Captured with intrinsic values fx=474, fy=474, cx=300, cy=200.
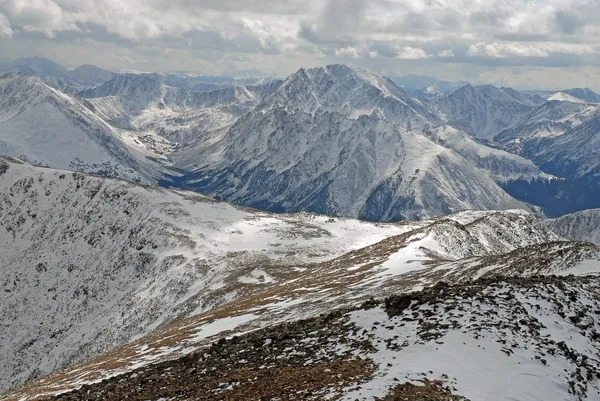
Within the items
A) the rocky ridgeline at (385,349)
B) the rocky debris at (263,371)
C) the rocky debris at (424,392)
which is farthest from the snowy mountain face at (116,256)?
the rocky debris at (424,392)

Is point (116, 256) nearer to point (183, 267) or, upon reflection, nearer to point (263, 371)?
point (183, 267)

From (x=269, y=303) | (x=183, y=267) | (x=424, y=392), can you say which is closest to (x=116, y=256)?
(x=183, y=267)

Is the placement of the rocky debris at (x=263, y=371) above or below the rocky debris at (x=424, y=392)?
below

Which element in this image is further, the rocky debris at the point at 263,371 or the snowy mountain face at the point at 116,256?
the snowy mountain face at the point at 116,256

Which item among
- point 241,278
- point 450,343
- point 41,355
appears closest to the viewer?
point 450,343

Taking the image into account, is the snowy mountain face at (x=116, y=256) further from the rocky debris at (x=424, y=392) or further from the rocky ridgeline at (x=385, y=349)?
the rocky debris at (x=424, y=392)

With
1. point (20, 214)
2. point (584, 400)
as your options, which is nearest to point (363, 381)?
point (584, 400)

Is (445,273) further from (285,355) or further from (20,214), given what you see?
(20,214)
